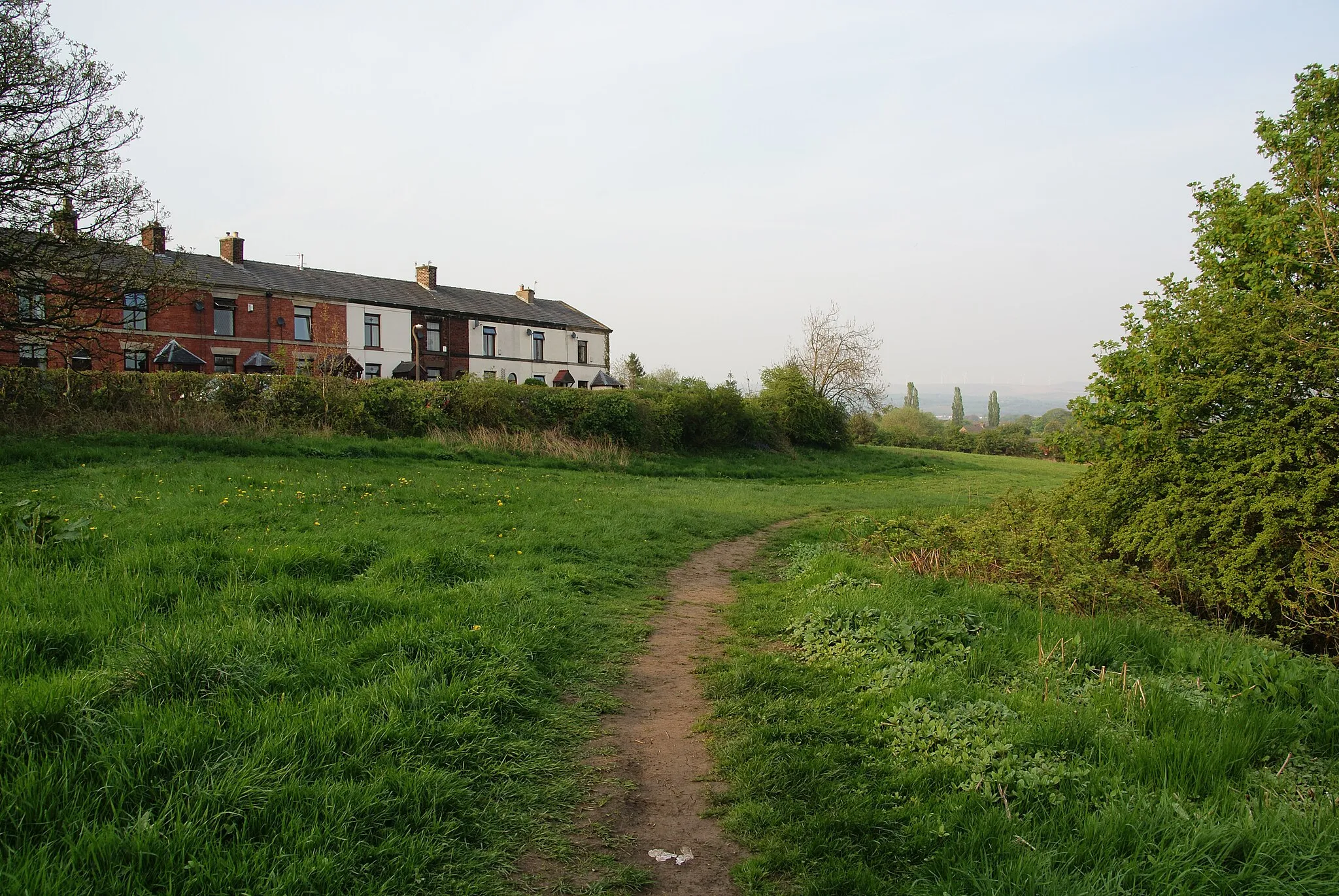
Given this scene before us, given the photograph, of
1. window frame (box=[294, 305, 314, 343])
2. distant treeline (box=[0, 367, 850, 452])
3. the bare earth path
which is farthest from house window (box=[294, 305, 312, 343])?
the bare earth path

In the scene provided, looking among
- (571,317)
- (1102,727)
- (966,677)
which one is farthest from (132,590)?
(571,317)

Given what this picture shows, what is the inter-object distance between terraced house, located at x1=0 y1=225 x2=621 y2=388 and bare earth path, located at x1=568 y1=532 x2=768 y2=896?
2333 cm

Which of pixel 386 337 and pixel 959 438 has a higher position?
pixel 386 337

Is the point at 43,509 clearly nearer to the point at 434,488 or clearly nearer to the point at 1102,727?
the point at 434,488

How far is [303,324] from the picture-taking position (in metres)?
36.2

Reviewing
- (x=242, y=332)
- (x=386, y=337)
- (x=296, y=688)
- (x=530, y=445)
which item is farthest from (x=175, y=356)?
(x=296, y=688)

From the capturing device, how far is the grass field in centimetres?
272

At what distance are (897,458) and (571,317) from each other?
85.0ft

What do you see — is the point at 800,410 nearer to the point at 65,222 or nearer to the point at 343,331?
the point at 343,331

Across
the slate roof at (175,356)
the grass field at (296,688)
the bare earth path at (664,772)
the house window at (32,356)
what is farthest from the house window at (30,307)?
the bare earth path at (664,772)

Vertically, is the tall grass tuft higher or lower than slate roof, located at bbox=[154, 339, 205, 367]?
lower

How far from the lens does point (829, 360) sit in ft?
144

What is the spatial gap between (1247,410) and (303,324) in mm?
38521

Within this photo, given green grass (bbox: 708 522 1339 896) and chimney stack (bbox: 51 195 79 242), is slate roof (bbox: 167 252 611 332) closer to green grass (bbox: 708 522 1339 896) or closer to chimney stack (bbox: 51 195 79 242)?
chimney stack (bbox: 51 195 79 242)
